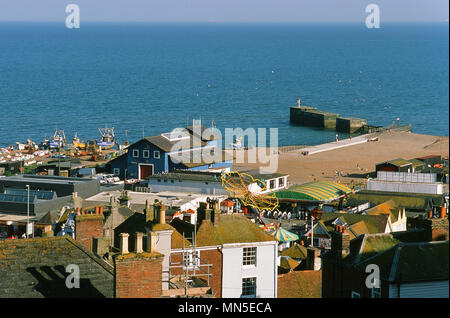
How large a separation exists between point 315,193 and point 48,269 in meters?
35.6

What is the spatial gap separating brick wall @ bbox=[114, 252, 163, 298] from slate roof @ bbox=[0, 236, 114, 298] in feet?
5.63

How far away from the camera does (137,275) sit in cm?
1532

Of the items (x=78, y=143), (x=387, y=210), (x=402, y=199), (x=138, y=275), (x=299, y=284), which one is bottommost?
(x=78, y=143)

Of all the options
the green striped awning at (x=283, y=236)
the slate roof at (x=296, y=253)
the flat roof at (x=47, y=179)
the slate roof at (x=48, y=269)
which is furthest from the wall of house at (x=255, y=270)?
the flat roof at (x=47, y=179)

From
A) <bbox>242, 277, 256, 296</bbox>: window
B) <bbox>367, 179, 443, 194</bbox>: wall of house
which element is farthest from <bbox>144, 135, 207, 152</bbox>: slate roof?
<bbox>242, 277, 256, 296</bbox>: window

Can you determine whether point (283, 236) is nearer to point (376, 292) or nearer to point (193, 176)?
point (376, 292)

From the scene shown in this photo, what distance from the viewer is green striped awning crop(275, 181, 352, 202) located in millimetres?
51156

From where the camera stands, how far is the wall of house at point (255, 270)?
24.2m

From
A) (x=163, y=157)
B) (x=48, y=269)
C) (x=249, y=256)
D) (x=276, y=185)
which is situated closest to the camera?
(x=48, y=269)

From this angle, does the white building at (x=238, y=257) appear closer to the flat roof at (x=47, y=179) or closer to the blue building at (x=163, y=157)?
the flat roof at (x=47, y=179)

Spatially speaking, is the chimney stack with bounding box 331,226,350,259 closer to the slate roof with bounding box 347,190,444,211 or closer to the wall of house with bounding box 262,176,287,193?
the slate roof with bounding box 347,190,444,211

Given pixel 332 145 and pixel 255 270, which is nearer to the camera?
pixel 255 270

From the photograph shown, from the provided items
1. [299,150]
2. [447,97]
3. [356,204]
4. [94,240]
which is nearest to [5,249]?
[94,240]

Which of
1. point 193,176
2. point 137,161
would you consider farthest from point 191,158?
point 193,176
